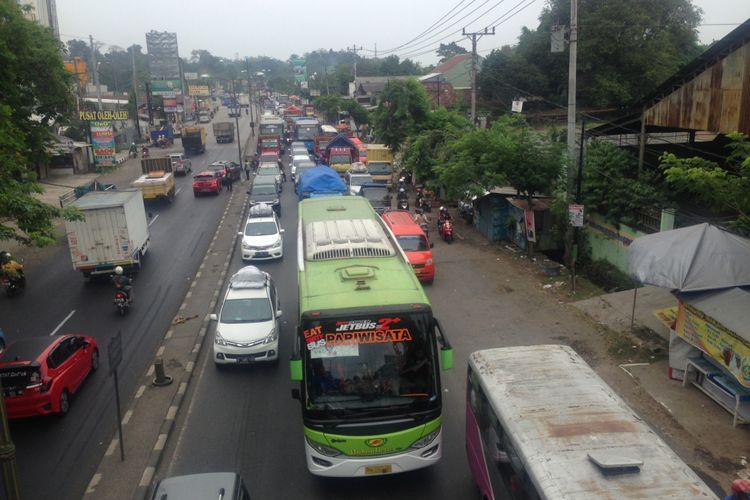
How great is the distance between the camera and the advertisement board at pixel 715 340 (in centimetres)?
1001

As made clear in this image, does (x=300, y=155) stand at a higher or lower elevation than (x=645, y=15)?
lower

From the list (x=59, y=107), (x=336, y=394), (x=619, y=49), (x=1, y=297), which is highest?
(x=619, y=49)

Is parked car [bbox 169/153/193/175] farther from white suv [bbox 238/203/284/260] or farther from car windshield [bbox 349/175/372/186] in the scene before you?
white suv [bbox 238/203/284/260]

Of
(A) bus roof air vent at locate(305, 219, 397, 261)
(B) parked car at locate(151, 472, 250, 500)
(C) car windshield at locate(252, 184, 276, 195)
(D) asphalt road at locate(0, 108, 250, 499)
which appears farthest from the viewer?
(C) car windshield at locate(252, 184, 276, 195)

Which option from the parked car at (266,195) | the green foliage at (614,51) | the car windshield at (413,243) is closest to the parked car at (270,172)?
the parked car at (266,195)

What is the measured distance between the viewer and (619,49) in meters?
47.9

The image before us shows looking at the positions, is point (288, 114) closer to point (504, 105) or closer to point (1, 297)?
point (504, 105)

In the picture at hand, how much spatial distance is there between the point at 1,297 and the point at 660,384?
1914 centimetres

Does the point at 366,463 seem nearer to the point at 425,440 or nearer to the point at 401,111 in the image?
the point at 425,440

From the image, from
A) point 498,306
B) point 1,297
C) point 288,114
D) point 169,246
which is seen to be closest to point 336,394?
point 498,306

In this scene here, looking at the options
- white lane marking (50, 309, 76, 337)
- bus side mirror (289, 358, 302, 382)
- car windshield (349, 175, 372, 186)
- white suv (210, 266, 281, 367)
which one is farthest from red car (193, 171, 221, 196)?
bus side mirror (289, 358, 302, 382)

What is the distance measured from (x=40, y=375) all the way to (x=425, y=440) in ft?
24.3

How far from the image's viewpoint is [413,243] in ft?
64.5

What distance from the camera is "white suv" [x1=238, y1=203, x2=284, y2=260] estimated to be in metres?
22.0
